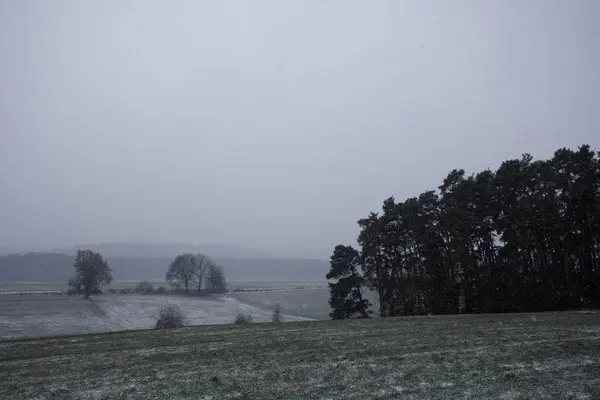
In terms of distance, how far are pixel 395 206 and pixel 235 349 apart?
107 ft

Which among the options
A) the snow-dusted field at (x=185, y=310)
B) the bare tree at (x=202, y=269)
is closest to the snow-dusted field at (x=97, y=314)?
the snow-dusted field at (x=185, y=310)

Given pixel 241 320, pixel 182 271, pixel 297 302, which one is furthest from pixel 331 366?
pixel 182 271

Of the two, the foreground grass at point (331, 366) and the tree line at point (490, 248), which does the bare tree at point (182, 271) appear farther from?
the foreground grass at point (331, 366)

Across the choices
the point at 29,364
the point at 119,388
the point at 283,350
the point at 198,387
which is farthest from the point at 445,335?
the point at 29,364

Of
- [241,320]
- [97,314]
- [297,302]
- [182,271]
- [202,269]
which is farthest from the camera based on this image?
[202,269]

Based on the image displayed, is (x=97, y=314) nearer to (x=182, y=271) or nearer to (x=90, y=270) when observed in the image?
(x=90, y=270)

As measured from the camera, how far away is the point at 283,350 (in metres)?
17.7

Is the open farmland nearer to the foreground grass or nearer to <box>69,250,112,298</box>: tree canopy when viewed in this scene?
<box>69,250,112,298</box>: tree canopy

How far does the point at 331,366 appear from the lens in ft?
46.5

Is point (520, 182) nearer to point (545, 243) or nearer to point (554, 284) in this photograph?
point (545, 243)

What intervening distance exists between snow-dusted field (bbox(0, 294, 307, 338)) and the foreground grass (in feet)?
120

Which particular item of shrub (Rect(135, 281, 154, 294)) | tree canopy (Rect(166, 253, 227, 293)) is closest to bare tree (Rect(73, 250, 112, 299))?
shrub (Rect(135, 281, 154, 294))

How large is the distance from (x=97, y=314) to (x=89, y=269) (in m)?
23.6

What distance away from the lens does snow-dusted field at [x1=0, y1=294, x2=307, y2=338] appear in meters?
53.0
